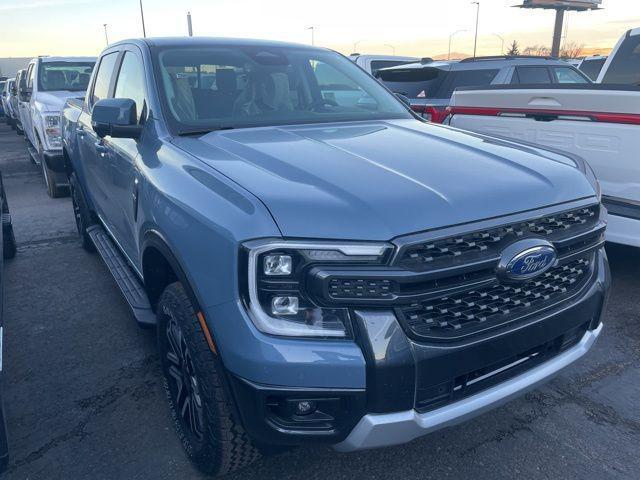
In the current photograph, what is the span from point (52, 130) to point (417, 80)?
5.20 meters

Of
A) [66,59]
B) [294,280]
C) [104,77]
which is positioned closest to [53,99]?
[66,59]

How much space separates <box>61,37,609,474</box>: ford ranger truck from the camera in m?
1.86

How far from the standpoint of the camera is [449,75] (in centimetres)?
761

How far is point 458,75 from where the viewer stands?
7609mm

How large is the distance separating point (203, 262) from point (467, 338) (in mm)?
1001

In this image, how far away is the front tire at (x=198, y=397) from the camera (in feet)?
6.89

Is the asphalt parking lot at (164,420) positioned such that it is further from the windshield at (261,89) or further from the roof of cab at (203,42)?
the roof of cab at (203,42)

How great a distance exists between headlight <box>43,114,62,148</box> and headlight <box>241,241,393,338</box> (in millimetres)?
7140

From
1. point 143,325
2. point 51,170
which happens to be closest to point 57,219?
point 51,170

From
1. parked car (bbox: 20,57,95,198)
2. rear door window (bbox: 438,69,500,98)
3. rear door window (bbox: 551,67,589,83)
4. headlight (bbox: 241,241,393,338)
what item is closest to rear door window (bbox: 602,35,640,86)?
rear door window (bbox: 438,69,500,98)

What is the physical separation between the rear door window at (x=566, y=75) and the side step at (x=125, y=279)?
6.81 m

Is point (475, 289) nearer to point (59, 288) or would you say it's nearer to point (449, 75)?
point (59, 288)

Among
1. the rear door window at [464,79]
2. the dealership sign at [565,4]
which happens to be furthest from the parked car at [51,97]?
A: the dealership sign at [565,4]

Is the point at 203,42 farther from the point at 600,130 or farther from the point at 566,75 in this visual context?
the point at 566,75
